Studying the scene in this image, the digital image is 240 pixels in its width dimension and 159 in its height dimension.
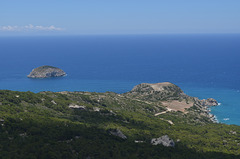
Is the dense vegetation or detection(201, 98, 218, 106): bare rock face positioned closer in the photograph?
the dense vegetation

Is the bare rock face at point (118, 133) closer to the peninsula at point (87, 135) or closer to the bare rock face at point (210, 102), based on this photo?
the peninsula at point (87, 135)

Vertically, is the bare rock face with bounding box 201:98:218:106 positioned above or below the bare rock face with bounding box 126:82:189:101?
below

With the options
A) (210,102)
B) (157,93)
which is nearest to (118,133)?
(157,93)

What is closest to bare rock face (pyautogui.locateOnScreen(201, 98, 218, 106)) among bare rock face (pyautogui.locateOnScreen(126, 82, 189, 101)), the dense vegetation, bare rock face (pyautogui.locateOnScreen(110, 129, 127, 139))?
bare rock face (pyautogui.locateOnScreen(126, 82, 189, 101))

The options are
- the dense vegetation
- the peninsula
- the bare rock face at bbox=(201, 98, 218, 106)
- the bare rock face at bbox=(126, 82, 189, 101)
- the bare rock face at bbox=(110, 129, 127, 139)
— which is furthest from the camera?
the bare rock face at bbox=(201, 98, 218, 106)

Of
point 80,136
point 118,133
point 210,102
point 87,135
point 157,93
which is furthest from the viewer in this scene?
point 157,93

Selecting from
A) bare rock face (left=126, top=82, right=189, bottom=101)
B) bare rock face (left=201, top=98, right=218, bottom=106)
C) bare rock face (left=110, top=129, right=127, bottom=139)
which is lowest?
bare rock face (left=201, top=98, right=218, bottom=106)

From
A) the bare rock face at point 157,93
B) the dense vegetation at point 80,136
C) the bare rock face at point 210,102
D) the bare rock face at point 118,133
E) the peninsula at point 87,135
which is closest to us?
the dense vegetation at point 80,136

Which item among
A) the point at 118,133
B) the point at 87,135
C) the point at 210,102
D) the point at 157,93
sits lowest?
the point at 210,102

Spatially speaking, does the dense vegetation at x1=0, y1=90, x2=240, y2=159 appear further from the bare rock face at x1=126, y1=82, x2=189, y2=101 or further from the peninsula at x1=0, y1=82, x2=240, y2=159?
the bare rock face at x1=126, y1=82, x2=189, y2=101

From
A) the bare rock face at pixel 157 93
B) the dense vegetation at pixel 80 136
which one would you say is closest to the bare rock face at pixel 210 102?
the bare rock face at pixel 157 93

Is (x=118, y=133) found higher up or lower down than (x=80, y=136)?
lower down

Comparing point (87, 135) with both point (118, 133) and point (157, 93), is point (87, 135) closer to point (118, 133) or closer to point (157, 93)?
point (118, 133)
